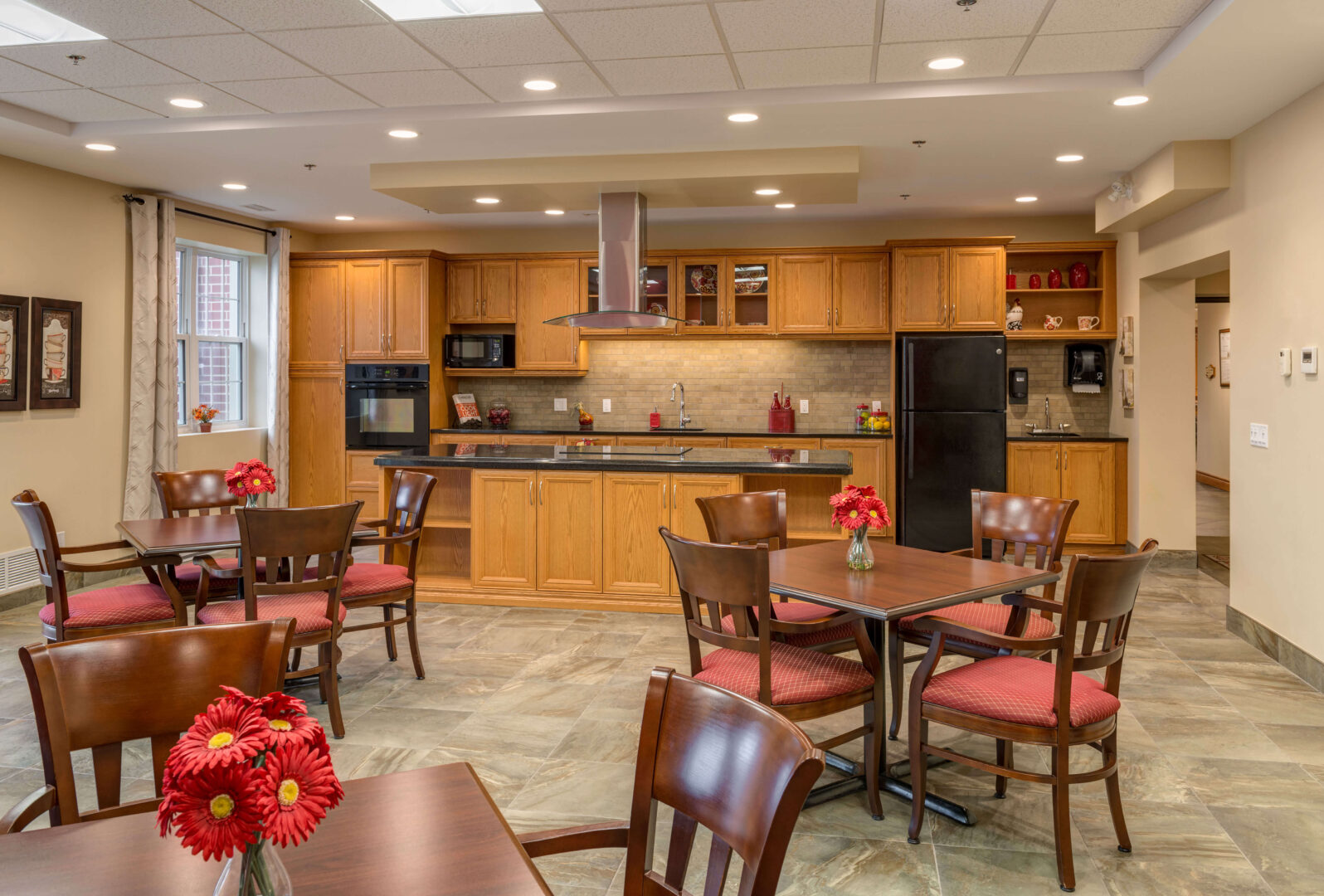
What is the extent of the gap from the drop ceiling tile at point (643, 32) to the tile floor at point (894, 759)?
2747mm

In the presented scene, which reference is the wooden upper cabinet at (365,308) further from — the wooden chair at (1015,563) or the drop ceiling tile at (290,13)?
the wooden chair at (1015,563)

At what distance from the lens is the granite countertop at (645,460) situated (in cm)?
505

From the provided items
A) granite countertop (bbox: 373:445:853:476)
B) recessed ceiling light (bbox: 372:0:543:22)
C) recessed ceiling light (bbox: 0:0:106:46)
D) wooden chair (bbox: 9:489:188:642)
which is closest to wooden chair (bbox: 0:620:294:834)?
wooden chair (bbox: 9:489:188:642)

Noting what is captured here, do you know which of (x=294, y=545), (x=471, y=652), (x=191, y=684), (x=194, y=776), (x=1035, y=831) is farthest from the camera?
(x=471, y=652)

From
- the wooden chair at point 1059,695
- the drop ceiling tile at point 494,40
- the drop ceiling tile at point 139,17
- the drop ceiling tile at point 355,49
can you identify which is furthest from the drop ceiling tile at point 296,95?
the wooden chair at point 1059,695

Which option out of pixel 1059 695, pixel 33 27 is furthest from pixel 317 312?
pixel 1059 695

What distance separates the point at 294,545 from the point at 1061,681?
8.44ft

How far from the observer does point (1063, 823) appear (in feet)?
8.19

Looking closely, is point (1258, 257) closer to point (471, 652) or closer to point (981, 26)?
point (981, 26)

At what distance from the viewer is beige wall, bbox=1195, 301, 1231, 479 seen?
37.0 feet

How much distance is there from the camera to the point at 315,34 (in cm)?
382

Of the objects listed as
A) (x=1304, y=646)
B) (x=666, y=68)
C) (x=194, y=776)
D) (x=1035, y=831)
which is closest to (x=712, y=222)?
(x=666, y=68)

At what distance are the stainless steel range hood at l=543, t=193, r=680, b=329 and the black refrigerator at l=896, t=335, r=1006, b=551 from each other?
2.43 metres

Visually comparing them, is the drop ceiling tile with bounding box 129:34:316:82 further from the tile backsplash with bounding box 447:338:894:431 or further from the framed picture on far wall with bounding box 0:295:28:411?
the tile backsplash with bounding box 447:338:894:431
